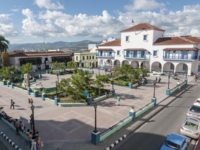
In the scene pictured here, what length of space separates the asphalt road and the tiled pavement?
2579 millimetres

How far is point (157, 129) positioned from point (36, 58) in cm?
4652

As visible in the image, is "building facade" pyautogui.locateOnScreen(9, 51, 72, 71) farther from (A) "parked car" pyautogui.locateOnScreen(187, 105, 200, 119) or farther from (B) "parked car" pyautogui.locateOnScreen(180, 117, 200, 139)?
(B) "parked car" pyautogui.locateOnScreen(180, 117, 200, 139)

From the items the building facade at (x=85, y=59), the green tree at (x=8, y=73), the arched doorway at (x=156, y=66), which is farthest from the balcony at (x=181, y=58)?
the green tree at (x=8, y=73)

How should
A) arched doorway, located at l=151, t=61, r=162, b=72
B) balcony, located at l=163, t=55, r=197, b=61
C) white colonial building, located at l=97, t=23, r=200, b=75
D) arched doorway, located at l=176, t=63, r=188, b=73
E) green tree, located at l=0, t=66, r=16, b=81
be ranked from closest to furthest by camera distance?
green tree, located at l=0, t=66, r=16, b=81
balcony, located at l=163, t=55, r=197, b=61
white colonial building, located at l=97, t=23, r=200, b=75
arched doorway, located at l=176, t=63, r=188, b=73
arched doorway, located at l=151, t=61, r=162, b=72

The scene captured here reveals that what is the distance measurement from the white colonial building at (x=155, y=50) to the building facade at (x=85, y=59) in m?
8.34

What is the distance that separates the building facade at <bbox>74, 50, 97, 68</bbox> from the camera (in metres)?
56.8

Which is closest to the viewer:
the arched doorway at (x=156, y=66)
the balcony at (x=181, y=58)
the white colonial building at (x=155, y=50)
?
the balcony at (x=181, y=58)

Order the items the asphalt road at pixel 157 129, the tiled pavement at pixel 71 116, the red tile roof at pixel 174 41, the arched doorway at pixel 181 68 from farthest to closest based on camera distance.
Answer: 1. the arched doorway at pixel 181 68
2. the red tile roof at pixel 174 41
3. the tiled pavement at pixel 71 116
4. the asphalt road at pixel 157 129

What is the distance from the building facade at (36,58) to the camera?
49.1 metres

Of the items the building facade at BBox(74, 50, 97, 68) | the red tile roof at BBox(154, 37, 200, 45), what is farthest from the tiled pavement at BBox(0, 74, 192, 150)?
the building facade at BBox(74, 50, 97, 68)

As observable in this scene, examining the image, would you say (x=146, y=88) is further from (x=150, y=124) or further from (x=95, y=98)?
(x=150, y=124)

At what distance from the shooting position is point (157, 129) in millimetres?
14859

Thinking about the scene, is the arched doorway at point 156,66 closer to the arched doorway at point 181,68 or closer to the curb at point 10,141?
the arched doorway at point 181,68

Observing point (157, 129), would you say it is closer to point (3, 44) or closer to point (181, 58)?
point (181, 58)
